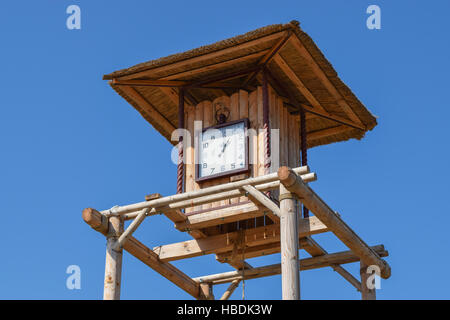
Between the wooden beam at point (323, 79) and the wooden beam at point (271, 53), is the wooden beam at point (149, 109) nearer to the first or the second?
the wooden beam at point (271, 53)

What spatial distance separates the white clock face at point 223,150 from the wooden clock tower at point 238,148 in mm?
17

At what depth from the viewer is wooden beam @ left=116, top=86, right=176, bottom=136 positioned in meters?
17.9

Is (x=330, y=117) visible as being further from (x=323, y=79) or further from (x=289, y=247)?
(x=289, y=247)

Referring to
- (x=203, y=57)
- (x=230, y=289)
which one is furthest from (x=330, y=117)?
(x=230, y=289)

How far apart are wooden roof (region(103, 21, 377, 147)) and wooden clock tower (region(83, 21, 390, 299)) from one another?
0.8 inches

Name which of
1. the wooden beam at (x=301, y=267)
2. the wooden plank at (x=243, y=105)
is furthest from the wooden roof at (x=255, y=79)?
the wooden beam at (x=301, y=267)

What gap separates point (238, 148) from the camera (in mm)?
16578

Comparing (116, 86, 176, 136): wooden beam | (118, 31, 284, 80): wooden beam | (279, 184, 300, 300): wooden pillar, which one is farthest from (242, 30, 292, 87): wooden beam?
(279, 184, 300, 300): wooden pillar

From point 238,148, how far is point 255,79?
1390mm

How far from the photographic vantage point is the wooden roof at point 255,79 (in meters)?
16.3

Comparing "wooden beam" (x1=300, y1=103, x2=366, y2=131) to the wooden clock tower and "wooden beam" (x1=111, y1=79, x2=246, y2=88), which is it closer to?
the wooden clock tower
